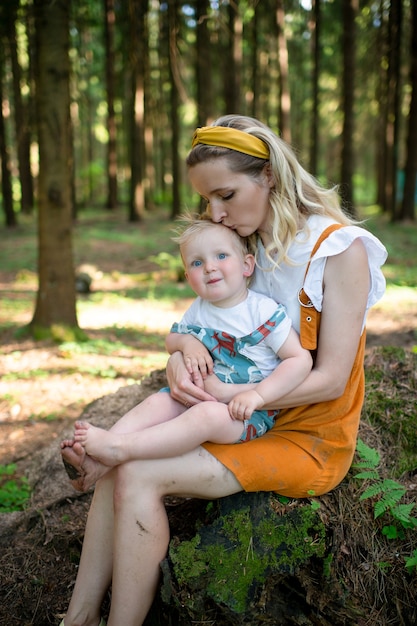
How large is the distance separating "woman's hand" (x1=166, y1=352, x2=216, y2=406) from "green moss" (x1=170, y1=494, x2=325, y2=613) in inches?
19.8

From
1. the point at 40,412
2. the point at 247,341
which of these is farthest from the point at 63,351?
the point at 247,341

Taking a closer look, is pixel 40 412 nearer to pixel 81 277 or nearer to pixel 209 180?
pixel 209 180

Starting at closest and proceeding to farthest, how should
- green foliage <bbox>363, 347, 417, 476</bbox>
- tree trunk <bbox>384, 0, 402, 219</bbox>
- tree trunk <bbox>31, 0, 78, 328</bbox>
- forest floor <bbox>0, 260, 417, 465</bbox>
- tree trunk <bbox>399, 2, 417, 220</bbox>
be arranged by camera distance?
green foliage <bbox>363, 347, 417, 476</bbox>
forest floor <bbox>0, 260, 417, 465</bbox>
tree trunk <bbox>31, 0, 78, 328</bbox>
tree trunk <bbox>399, 2, 417, 220</bbox>
tree trunk <bbox>384, 0, 402, 219</bbox>

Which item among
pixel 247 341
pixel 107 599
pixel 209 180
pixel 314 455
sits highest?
pixel 209 180

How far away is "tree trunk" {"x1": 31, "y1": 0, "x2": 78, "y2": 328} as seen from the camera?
5.66m

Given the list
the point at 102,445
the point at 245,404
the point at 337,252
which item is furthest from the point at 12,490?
the point at 337,252

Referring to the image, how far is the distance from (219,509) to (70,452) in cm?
71

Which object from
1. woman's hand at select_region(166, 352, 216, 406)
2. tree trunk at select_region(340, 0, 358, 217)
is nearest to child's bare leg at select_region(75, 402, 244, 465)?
woman's hand at select_region(166, 352, 216, 406)

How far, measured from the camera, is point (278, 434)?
2408mm

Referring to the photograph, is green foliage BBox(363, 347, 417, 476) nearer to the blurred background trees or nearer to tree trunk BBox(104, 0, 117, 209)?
the blurred background trees

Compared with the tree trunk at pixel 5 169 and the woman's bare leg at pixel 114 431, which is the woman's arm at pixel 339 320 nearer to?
the woman's bare leg at pixel 114 431

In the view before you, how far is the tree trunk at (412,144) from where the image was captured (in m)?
13.6

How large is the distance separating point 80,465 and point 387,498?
4.56 ft

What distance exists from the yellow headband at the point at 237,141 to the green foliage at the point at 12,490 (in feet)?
8.16
